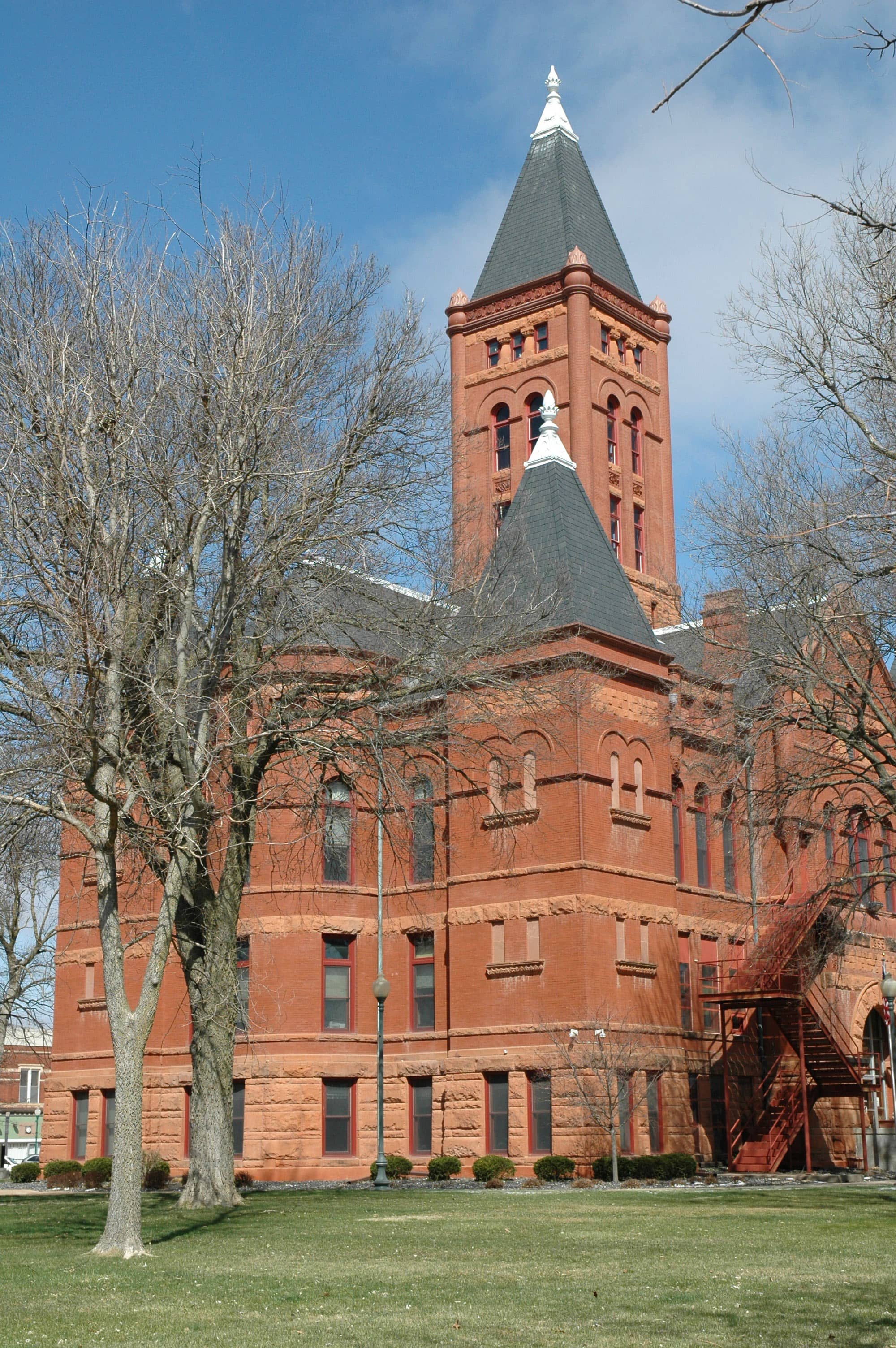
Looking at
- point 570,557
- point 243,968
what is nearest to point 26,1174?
point 243,968

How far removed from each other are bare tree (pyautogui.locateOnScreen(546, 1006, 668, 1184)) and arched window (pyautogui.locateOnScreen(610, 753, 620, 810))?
185 inches

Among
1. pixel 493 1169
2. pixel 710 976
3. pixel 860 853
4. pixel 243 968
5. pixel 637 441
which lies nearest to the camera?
pixel 493 1169

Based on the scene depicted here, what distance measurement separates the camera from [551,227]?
2205 inches

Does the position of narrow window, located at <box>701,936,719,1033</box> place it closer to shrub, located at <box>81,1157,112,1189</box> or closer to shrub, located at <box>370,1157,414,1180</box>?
shrub, located at <box>370,1157,414,1180</box>

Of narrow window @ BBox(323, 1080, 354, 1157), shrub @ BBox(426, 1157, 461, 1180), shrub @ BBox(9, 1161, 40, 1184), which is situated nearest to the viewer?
shrub @ BBox(426, 1157, 461, 1180)

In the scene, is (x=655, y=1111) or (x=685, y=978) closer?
(x=655, y=1111)

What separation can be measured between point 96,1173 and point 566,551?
18803mm

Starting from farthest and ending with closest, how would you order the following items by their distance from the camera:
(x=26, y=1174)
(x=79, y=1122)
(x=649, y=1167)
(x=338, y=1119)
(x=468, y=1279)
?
(x=79, y=1122)
(x=26, y=1174)
(x=338, y=1119)
(x=649, y=1167)
(x=468, y=1279)

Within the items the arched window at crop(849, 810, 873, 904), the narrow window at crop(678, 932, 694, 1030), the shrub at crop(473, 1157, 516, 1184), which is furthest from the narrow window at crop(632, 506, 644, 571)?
the shrub at crop(473, 1157, 516, 1184)

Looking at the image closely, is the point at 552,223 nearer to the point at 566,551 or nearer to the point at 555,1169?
the point at 566,551

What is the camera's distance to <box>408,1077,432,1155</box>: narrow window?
1352 inches

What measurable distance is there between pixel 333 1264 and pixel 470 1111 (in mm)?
18942

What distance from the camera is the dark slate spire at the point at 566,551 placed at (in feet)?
107

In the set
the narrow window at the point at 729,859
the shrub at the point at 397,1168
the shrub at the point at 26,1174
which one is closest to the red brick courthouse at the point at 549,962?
the narrow window at the point at 729,859
